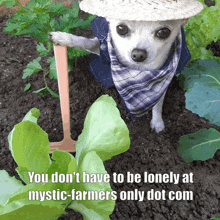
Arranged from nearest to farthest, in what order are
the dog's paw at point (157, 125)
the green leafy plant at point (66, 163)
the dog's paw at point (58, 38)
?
the green leafy plant at point (66, 163)
the dog's paw at point (58, 38)
the dog's paw at point (157, 125)

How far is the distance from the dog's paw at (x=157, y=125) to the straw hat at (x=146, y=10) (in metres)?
0.54

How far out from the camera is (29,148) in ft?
2.45

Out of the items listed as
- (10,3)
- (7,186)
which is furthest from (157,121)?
(10,3)

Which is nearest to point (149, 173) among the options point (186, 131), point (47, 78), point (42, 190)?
point (186, 131)

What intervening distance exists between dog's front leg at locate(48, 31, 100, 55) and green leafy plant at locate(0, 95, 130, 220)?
0.25 m

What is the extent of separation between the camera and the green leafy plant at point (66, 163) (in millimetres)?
641

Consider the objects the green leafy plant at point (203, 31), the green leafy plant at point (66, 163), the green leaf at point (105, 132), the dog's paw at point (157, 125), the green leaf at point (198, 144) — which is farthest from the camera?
the green leafy plant at point (203, 31)

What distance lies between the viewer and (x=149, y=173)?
1.03 m

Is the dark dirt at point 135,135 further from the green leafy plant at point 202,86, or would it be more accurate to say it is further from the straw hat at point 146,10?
the straw hat at point 146,10

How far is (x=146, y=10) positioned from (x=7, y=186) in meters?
0.70

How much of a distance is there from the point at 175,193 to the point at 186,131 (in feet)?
1.03

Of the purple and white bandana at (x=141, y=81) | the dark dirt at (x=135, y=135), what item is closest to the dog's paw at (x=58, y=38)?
the purple and white bandana at (x=141, y=81)

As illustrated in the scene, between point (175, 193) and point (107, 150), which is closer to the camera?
point (107, 150)

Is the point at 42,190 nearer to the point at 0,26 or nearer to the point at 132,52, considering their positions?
the point at 132,52
